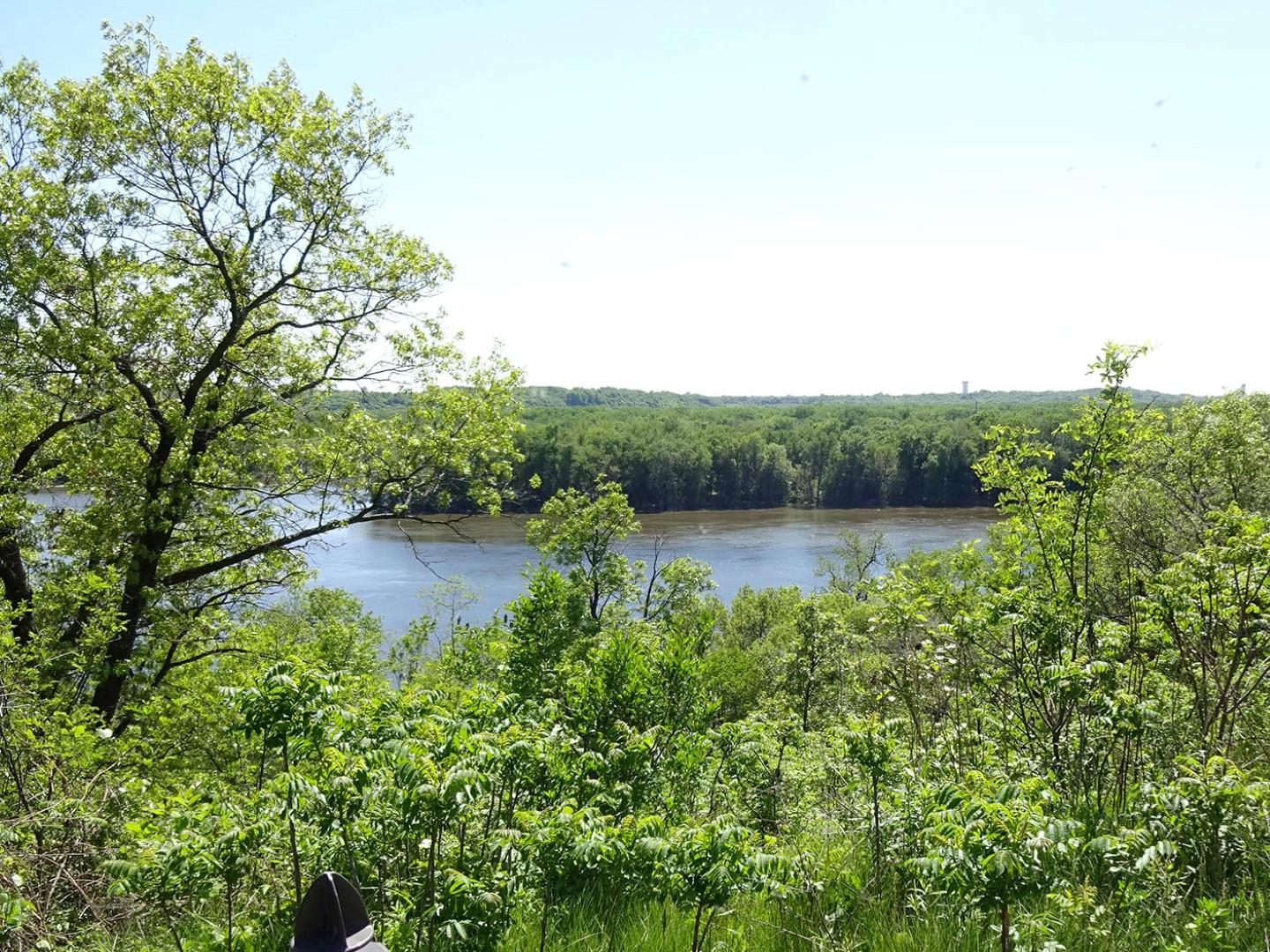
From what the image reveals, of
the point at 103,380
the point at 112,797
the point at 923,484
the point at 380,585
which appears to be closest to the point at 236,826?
the point at 112,797

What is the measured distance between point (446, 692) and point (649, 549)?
48376mm

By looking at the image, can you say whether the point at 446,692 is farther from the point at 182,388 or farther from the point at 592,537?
the point at 592,537

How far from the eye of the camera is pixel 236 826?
2934 mm

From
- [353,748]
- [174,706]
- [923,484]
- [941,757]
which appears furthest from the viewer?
[923,484]

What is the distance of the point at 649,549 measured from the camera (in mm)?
53406

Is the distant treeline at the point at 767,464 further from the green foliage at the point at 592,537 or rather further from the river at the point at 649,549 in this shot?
the green foliage at the point at 592,537

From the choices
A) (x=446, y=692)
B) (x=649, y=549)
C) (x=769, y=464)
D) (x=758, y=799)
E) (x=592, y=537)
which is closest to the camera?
(x=446, y=692)

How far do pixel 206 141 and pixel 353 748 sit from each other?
8307 mm

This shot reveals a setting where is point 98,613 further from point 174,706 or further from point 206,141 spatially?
point 206,141

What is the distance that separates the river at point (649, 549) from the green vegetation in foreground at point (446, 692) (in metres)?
23.1

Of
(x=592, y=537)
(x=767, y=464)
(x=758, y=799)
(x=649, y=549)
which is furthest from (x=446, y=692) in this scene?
(x=767, y=464)

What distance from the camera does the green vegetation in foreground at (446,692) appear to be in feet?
9.97

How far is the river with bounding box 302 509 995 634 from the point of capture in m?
42.4

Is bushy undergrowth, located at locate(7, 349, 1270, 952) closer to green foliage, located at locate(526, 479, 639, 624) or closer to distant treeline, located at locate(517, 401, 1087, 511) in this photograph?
green foliage, located at locate(526, 479, 639, 624)
